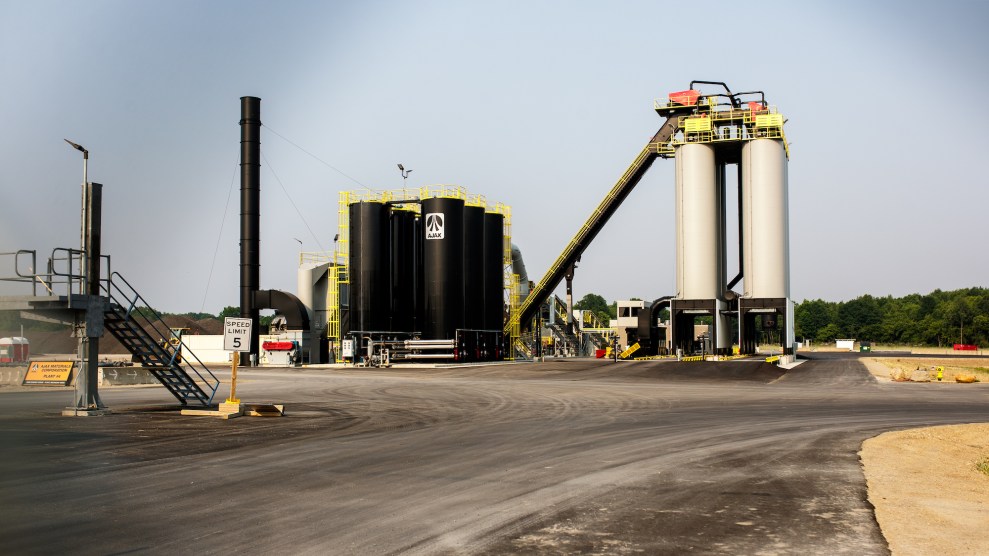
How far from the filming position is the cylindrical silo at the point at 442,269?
208ft

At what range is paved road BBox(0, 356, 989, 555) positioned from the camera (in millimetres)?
9094

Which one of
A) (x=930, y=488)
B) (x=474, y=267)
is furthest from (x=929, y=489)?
(x=474, y=267)

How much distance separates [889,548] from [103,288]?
21.7 metres

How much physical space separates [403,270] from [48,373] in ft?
98.7

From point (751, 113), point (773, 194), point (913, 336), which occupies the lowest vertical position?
point (913, 336)

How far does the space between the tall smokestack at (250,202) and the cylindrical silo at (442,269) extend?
1304 cm

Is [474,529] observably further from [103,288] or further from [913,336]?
[913,336]

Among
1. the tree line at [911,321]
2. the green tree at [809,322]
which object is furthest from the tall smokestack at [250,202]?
the green tree at [809,322]

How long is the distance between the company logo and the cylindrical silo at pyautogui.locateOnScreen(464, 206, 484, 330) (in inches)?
109

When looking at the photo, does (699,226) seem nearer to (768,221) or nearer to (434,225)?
(768,221)

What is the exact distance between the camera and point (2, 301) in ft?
50.4

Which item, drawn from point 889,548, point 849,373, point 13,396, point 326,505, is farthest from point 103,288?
point 849,373

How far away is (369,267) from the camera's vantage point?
63750mm

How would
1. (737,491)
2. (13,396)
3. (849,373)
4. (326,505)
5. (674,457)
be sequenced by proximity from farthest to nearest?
(849,373) → (13,396) → (674,457) → (737,491) → (326,505)
